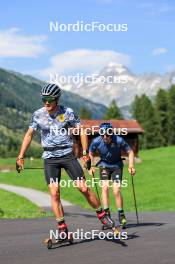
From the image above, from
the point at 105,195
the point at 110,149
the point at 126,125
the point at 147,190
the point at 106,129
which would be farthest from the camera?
the point at 126,125

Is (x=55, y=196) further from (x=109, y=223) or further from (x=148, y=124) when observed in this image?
(x=148, y=124)

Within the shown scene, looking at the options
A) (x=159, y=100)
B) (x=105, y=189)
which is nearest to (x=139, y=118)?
(x=159, y=100)

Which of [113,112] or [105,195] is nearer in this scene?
[105,195]

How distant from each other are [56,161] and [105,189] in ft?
9.25

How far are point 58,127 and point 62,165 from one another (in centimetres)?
56

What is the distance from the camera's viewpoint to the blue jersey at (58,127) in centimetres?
837

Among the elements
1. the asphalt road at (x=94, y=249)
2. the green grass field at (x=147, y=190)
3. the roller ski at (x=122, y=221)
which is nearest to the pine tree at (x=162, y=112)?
the green grass field at (x=147, y=190)

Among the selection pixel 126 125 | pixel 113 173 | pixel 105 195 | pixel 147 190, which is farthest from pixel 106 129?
pixel 126 125

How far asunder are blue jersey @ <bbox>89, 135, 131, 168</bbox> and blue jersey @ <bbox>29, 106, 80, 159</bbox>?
2335 mm

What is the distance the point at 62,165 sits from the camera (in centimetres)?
843

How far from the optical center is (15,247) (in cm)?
832

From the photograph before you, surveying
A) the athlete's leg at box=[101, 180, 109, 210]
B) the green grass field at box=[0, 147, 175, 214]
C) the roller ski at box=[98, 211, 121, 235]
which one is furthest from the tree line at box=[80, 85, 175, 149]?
the roller ski at box=[98, 211, 121, 235]

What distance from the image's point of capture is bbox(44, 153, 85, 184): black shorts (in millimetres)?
8375

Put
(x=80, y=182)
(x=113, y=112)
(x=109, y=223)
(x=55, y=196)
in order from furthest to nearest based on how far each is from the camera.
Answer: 1. (x=113, y=112)
2. (x=109, y=223)
3. (x=55, y=196)
4. (x=80, y=182)
